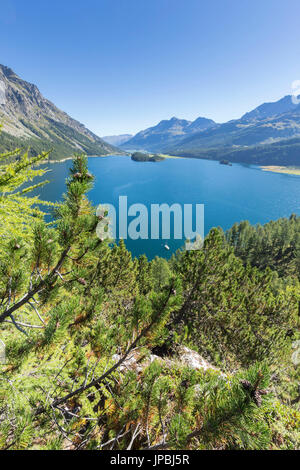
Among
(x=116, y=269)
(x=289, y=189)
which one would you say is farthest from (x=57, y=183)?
(x=289, y=189)

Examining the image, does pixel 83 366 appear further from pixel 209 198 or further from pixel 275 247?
pixel 209 198

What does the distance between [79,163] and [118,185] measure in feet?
343

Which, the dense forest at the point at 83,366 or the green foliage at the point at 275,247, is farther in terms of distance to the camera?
the green foliage at the point at 275,247

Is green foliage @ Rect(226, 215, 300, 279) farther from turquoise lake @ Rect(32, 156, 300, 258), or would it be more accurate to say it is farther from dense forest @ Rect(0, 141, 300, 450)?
dense forest @ Rect(0, 141, 300, 450)

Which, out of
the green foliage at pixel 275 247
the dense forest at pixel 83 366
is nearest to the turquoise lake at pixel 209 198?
the green foliage at pixel 275 247

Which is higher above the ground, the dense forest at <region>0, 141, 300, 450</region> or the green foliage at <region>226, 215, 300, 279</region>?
the dense forest at <region>0, 141, 300, 450</region>

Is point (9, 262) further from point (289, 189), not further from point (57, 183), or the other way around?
point (289, 189)

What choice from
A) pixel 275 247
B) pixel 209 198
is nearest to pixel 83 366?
pixel 275 247

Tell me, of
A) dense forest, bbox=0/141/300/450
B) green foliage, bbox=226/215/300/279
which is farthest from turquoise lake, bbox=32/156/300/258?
dense forest, bbox=0/141/300/450

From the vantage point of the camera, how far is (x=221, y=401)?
1.61m

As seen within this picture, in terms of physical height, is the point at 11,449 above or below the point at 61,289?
below

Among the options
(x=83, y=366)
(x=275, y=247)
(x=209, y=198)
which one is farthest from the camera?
(x=209, y=198)

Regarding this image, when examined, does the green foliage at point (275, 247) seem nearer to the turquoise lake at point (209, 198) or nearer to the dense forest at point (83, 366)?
the turquoise lake at point (209, 198)

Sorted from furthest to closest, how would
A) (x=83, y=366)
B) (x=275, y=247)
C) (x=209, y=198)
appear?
(x=209, y=198)
(x=275, y=247)
(x=83, y=366)
